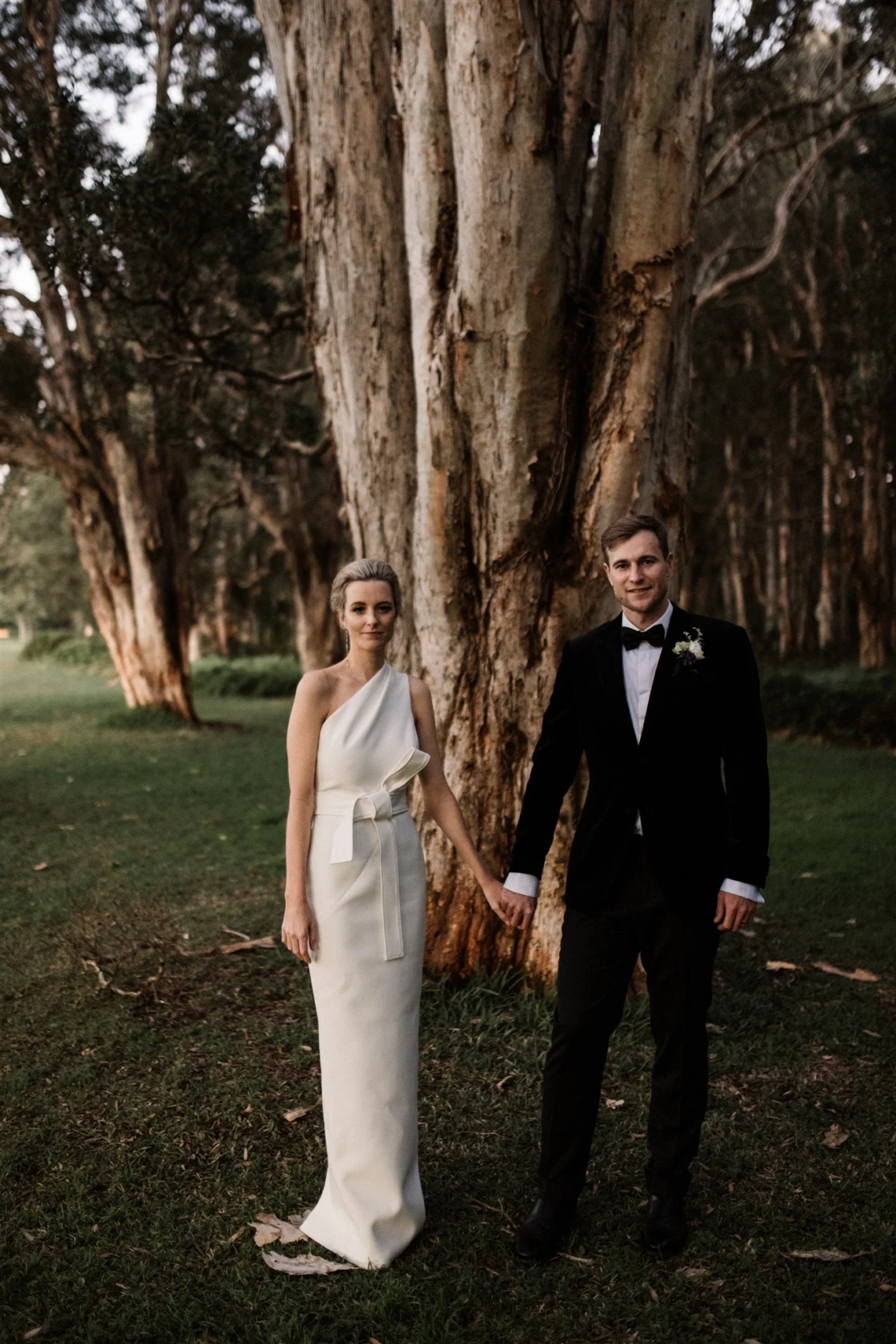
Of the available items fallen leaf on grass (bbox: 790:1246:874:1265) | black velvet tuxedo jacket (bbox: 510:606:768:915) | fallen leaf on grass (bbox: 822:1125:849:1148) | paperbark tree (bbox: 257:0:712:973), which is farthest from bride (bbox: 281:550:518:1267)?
paperbark tree (bbox: 257:0:712:973)

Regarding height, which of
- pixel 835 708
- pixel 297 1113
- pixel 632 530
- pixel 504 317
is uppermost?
pixel 504 317

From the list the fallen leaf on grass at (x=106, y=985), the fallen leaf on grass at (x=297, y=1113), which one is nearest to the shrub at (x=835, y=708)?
the fallen leaf on grass at (x=106, y=985)

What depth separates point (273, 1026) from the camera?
5398mm

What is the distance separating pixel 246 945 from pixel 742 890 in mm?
3946

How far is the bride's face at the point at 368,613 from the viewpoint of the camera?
351cm

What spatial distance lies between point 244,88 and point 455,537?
1427 cm

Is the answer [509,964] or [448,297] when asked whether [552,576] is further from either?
[509,964]

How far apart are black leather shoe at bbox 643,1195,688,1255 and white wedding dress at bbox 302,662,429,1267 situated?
0.77 metres

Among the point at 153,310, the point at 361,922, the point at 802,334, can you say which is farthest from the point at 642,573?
the point at 802,334

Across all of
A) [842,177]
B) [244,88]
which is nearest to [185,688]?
[244,88]

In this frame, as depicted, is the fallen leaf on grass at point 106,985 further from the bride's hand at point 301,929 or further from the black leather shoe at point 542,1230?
the black leather shoe at point 542,1230

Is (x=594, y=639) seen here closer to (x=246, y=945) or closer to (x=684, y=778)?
(x=684, y=778)

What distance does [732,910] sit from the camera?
3.40 m

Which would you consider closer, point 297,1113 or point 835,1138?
point 835,1138
